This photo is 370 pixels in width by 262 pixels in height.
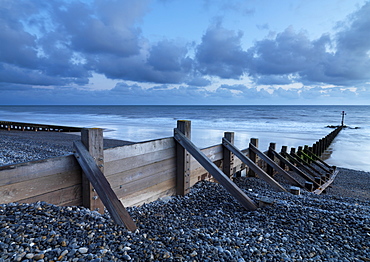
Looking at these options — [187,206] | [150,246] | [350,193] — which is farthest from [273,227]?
[350,193]

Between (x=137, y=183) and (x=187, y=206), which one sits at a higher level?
(x=137, y=183)

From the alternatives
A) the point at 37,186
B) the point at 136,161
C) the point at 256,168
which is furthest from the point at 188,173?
the point at 37,186

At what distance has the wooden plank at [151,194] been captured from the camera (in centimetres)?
386

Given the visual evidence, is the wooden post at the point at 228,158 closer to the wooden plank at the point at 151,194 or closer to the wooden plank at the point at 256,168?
the wooden plank at the point at 256,168

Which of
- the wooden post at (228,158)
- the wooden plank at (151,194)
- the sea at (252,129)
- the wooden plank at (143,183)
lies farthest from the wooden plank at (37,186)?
the sea at (252,129)

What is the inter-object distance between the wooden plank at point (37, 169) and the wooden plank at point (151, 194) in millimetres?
1031

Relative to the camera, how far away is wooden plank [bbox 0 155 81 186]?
247cm

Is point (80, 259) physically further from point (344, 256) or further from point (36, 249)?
point (344, 256)

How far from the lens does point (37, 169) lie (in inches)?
107

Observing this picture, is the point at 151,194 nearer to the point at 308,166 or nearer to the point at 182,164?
the point at 182,164

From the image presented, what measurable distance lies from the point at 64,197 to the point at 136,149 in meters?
1.24

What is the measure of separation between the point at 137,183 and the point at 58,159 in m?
1.38

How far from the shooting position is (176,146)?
186 inches

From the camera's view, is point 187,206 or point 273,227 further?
point 187,206
